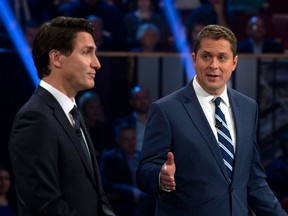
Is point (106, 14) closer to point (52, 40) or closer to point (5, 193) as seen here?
point (5, 193)

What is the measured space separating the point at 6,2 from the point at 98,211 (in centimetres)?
486

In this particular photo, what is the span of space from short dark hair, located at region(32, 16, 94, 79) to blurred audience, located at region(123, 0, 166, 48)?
180 inches

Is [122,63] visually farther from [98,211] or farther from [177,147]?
[98,211]

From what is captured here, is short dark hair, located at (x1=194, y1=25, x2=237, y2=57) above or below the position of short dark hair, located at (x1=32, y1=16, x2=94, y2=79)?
below

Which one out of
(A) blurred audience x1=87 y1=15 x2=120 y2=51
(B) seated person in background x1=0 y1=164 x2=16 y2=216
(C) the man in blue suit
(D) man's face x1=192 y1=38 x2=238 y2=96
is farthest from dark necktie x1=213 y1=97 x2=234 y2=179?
(A) blurred audience x1=87 y1=15 x2=120 y2=51

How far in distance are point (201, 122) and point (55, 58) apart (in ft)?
2.62

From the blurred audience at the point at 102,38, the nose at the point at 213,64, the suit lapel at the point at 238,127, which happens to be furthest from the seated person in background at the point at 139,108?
the nose at the point at 213,64

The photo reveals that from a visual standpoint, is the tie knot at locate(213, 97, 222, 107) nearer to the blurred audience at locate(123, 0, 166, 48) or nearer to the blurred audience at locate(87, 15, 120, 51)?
the blurred audience at locate(87, 15, 120, 51)

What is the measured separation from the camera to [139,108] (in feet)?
19.7

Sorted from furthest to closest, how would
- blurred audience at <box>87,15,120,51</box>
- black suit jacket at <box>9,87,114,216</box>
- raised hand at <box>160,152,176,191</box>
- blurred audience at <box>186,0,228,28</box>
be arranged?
blurred audience at <box>186,0,228,28</box>
blurred audience at <box>87,15,120,51</box>
raised hand at <box>160,152,176,191</box>
black suit jacket at <box>9,87,114,216</box>

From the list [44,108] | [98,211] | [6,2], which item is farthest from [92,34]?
[6,2]

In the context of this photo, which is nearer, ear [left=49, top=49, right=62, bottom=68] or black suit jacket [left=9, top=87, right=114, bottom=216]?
black suit jacket [left=9, top=87, right=114, bottom=216]

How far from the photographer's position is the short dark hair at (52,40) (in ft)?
7.58

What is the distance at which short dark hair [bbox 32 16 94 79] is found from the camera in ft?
7.58
